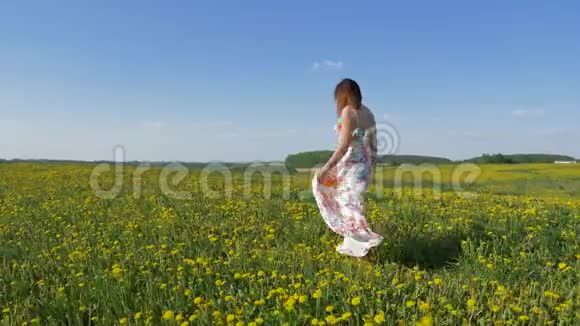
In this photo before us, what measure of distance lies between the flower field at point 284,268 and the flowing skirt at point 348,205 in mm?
214

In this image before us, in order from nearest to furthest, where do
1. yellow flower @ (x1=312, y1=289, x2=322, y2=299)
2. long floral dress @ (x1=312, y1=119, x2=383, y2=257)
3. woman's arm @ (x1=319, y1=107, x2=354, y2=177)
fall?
yellow flower @ (x1=312, y1=289, x2=322, y2=299) < woman's arm @ (x1=319, y1=107, x2=354, y2=177) < long floral dress @ (x1=312, y1=119, x2=383, y2=257)

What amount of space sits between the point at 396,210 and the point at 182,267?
4.68 meters

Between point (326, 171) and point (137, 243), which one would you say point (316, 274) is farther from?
point (137, 243)

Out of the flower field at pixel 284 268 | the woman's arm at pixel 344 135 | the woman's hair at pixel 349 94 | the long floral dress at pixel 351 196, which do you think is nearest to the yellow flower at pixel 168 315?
the flower field at pixel 284 268

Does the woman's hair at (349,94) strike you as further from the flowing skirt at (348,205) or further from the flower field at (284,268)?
the flower field at (284,268)

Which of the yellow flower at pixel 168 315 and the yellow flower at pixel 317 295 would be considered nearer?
the yellow flower at pixel 168 315

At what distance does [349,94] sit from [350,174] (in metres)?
1.00

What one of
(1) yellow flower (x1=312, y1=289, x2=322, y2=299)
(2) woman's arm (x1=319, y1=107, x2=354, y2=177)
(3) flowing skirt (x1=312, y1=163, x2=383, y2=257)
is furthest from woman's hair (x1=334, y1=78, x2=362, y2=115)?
(1) yellow flower (x1=312, y1=289, x2=322, y2=299)

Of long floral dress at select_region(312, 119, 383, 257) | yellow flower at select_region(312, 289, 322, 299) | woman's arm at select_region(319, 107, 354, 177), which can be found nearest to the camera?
yellow flower at select_region(312, 289, 322, 299)

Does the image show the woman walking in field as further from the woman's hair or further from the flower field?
the flower field

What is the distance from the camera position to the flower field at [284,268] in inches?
136

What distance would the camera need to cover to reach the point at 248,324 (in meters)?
3.14

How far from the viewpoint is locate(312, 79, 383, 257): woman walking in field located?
5367mm

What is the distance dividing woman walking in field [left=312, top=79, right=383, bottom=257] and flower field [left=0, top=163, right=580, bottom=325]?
11.8 inches
